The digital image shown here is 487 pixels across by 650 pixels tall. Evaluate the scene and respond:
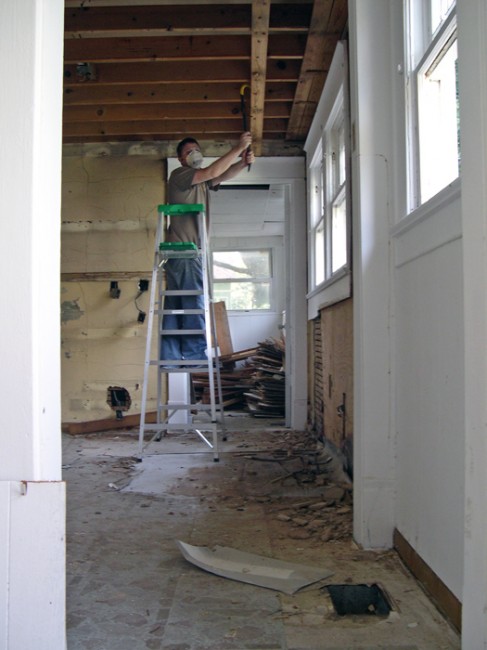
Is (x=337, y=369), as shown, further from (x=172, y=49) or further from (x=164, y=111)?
(x=164, y=111)

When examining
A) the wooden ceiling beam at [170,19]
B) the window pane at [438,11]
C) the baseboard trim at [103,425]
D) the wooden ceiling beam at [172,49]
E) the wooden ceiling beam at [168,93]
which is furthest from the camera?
the baseboard trim at [103,425]

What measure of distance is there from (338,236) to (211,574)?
2783 mm

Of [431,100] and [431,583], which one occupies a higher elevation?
[431,100]

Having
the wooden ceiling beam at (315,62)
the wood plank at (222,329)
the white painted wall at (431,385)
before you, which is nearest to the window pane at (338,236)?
the wooden ceiling beam at (315,62)

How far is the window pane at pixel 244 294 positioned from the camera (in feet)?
33.0

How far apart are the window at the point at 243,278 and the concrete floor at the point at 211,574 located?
19.1 feet

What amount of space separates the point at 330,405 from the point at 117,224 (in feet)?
10.1

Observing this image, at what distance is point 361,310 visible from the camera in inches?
97.3

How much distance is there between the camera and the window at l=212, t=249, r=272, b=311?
1004cm

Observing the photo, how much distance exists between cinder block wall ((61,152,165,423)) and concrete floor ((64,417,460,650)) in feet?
5.29

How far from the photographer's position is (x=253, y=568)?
88.6 inches

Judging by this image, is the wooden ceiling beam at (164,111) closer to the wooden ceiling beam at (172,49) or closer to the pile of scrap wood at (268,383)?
the wooden ceiling beam at (172,49)

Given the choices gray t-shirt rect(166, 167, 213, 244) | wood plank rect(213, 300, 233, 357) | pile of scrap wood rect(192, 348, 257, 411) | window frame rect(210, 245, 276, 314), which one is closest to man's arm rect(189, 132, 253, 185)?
gray t-shirt rect(166, 167, 213, 244)

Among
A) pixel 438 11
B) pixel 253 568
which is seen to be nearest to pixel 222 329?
pixel 253 568
